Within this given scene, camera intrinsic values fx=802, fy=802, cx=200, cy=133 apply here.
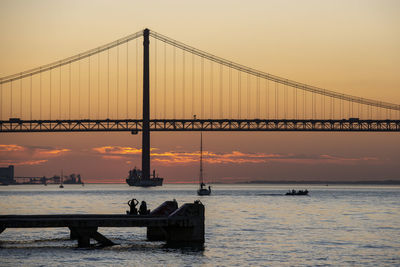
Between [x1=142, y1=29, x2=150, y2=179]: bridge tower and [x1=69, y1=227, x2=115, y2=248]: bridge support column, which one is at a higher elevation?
[x1=142, y1=29, x2=150, y2=179]: bridge tower

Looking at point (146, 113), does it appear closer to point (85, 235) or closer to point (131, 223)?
point (85, 235)

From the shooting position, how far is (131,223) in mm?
36938

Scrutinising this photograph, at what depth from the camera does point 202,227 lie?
126 feet

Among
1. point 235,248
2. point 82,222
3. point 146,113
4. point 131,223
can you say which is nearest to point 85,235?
point 82,222

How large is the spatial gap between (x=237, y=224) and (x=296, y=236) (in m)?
10.2

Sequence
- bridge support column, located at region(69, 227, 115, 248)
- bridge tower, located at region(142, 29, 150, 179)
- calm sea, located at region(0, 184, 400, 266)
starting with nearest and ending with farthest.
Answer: calm sea, located at region(0, 184, 400, 266) < bridge support column, located at region(69, 227, 115, 248) < bridge tower, located at region(142, 29, 150, 179)

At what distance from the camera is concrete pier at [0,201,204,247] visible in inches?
1447

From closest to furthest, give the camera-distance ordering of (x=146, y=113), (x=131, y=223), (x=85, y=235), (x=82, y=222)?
1. (x=131, y=223)
2. (x=82, y=222)
3. (x=85, y=235)
4. (x=146, y=113)

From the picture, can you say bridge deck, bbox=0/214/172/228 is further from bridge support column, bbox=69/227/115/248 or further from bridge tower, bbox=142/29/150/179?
bridge tower, bbox=142/29/150/179

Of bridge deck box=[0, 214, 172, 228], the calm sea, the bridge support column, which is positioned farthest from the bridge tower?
bridge deck box=[0, 214, 172, 228]

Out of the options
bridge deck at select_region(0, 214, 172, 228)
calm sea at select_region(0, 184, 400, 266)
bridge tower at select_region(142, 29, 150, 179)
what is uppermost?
bridge tower at select_region(142, 29, 150, 179)

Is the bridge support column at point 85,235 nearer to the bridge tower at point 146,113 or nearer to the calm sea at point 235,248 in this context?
the calm sea at point 235,248

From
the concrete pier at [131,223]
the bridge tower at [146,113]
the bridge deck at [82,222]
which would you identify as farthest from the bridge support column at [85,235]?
the bridge tower at [146,113]

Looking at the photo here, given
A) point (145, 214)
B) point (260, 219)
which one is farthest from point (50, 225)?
point (260, 219)
